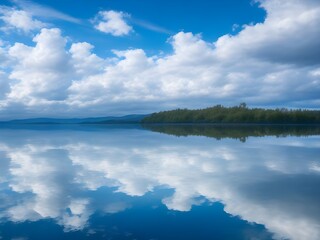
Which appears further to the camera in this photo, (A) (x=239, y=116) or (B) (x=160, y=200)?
(A) (x=239, y=116)

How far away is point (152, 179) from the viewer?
1016 centimetres

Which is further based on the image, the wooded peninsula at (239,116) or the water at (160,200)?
the wooded peninsula at (239,116)

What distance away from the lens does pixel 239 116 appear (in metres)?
93.8

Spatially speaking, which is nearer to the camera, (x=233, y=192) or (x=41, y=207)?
(x=41, y=207)

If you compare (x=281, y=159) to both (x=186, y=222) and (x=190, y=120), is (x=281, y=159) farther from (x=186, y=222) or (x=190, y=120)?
(x=190, y=120)

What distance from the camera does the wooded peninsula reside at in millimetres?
88000

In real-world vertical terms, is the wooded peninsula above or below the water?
above

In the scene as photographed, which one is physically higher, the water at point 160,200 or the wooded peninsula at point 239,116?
the wooded peninsula at point 239,116

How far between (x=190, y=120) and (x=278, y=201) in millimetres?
107934

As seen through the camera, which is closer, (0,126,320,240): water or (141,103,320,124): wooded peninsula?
(0,126,320,240): water

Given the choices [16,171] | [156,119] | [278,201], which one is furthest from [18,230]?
[156,119]

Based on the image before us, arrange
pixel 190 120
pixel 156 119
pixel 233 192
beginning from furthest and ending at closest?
1. pixel 156 119
2. pixel 190 120
3. pixel 233 192

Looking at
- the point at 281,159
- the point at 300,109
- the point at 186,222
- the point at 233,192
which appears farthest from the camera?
the point at 300,109

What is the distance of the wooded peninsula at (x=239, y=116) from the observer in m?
88.0
